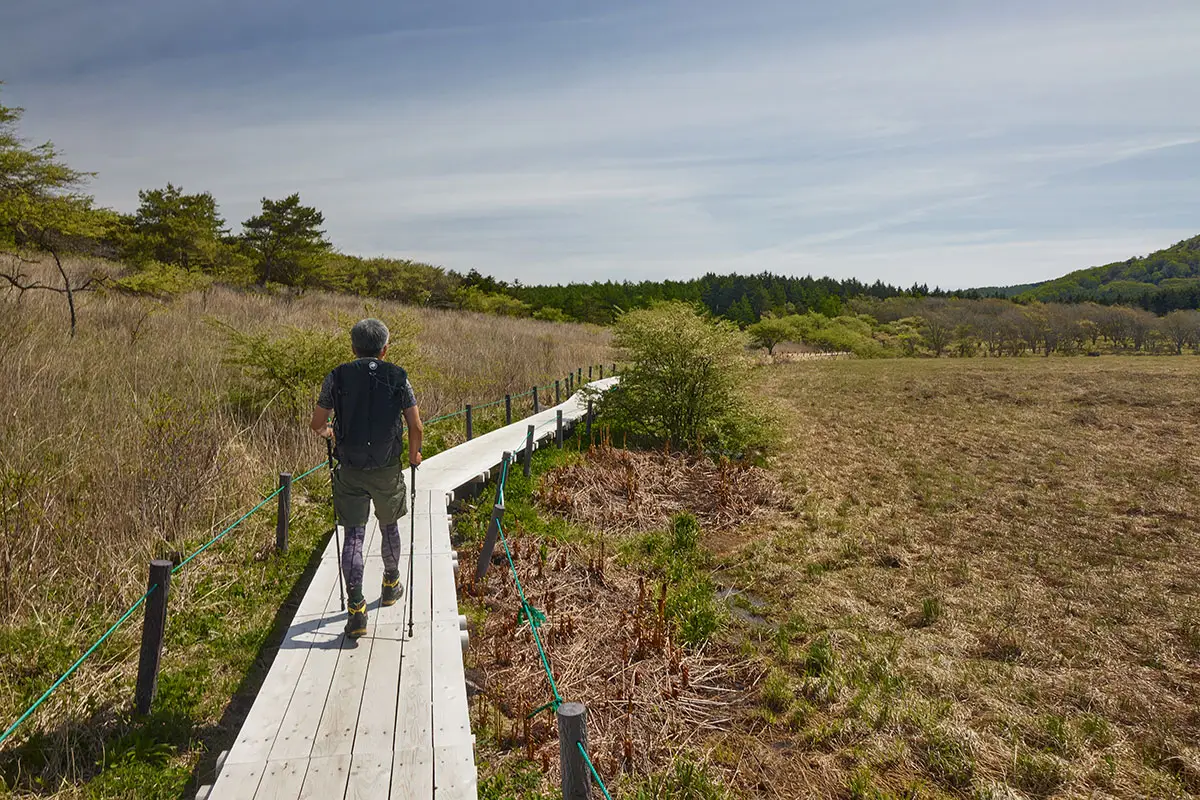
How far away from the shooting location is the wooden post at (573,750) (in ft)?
7.75

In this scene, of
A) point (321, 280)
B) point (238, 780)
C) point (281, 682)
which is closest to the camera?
point (238, 780)

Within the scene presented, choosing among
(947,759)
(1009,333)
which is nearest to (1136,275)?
(1009,333)

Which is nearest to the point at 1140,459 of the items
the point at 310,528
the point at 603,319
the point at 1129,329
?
the point at 310,528

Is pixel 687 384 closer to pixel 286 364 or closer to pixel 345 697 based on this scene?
pixel 286 364

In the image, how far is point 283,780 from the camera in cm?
299

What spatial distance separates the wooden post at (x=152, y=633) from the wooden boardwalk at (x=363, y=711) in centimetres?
70

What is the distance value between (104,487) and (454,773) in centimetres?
465

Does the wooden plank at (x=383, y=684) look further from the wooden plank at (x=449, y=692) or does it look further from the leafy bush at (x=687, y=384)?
the leafy bush at (x=687, y=384)

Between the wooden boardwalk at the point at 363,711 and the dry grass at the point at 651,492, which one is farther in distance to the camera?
the dry grass at the point at 651,492

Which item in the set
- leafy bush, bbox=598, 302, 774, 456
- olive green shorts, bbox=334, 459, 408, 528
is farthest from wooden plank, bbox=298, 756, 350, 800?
leafy bush, bbox=598, 302, 774, 456

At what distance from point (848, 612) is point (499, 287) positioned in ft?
189

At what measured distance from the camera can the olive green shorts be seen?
14.1ft

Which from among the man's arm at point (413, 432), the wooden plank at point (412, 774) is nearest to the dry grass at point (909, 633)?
the wooden plank at point (412, 774)

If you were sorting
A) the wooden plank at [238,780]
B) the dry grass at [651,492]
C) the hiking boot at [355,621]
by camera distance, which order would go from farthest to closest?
the dry grass at [651,492]
the hiking boot at [355,621]
the wooden plank at [238,780]
